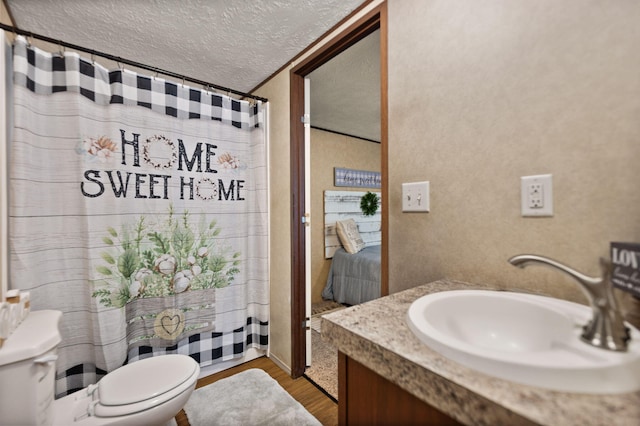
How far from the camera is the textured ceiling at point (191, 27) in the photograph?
55.3 inches

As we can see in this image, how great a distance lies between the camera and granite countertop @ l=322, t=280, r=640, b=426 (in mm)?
384

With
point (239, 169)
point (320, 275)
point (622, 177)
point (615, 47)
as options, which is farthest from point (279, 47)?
point (320, 275)

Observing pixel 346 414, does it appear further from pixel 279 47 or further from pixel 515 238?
pixel 279 47

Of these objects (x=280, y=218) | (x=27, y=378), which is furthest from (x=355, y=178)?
(x=27, y=378)

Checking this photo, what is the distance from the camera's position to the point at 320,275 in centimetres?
364

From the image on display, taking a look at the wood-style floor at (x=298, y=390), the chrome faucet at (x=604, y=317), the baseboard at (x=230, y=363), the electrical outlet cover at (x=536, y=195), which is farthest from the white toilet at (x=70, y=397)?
the electrical outlet cover at (x=536, y=195)

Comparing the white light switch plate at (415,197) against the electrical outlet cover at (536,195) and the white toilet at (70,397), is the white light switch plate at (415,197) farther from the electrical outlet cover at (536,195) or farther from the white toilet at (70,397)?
the white toilet at (70,397)

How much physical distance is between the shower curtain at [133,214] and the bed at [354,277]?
135cm

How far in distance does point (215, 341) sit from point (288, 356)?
553mm

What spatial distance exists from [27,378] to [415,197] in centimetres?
168

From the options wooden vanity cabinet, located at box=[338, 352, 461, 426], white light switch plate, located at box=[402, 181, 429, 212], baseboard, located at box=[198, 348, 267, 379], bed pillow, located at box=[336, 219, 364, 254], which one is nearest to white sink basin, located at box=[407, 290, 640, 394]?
wooden vanity cabinet, located at box=[338, 352, 461, 426]

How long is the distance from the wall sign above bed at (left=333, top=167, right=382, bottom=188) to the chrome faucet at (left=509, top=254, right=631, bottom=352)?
329 centimetres

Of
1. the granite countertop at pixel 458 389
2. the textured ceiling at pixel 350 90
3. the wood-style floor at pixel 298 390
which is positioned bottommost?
the wood-style floor at pixel 298 390

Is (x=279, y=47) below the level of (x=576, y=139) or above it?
above
